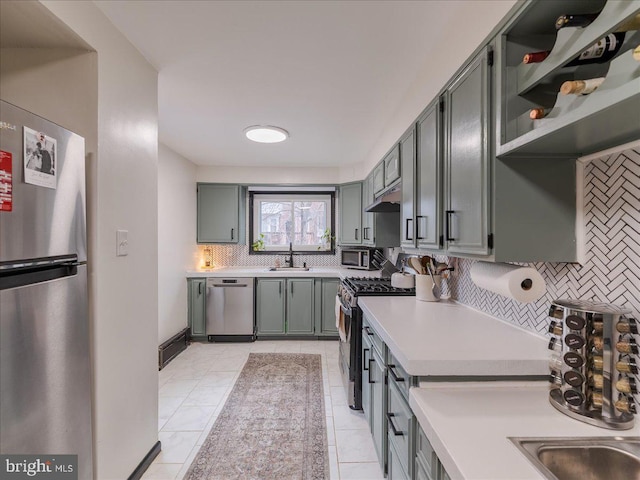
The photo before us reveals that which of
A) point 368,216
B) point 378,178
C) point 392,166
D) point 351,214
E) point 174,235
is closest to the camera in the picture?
point 392,166

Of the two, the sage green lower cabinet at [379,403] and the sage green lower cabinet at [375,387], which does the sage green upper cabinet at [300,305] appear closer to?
the sage green lower cabinet at [375,387]

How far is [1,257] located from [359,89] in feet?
6.89

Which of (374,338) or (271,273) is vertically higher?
(271,273)

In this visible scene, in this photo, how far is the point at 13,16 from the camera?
1163mm

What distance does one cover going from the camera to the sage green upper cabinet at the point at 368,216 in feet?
11.3

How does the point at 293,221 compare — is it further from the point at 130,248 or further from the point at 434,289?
the point at 130,248

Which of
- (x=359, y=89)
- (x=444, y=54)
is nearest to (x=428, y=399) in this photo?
(x=444, y=54)

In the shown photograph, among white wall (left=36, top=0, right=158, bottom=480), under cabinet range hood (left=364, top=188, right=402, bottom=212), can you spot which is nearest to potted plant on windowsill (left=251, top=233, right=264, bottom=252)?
under cabinet range hood (left=364, top=188, right=402, bottom=212)

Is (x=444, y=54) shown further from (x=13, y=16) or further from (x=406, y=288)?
(x=13, y=16)

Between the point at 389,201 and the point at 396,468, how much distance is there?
2.01 metres

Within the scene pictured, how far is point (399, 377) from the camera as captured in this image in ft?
4.22

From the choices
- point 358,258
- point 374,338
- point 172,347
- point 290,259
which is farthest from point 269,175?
point 374,338

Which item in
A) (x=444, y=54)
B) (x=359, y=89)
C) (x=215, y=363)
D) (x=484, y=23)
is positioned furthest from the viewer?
(x=215, y=363)

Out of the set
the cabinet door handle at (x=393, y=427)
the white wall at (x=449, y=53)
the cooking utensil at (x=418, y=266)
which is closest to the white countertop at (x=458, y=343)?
the cabinet door handle at (x=393, y=427)
